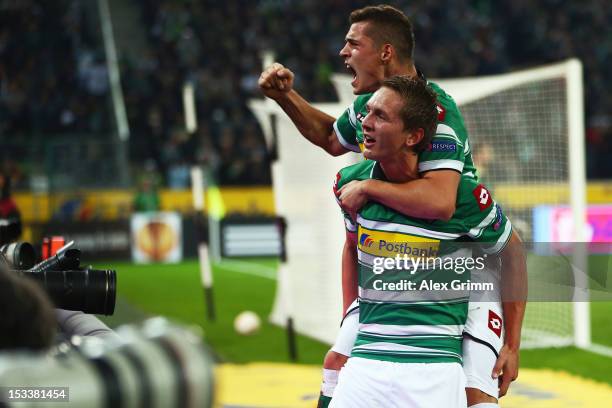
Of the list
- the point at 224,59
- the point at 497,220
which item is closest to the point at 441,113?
the point at 497,220

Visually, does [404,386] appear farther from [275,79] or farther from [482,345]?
[275,79]

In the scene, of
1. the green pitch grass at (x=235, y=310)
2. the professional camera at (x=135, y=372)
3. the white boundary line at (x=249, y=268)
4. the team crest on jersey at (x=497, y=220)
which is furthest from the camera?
the white boundary line at (x=249, y=268)

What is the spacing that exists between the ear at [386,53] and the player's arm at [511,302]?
733 mm

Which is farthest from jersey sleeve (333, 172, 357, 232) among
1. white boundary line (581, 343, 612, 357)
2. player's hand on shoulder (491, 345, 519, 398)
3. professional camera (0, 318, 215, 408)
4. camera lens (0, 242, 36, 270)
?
white boundary line (581, 343, 612, 357)

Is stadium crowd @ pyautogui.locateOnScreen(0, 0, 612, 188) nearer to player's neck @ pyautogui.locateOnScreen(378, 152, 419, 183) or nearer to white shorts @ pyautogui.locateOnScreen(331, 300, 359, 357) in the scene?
white shorts @ pyautogui.locateOnScreen(331, 300, 359, 357)

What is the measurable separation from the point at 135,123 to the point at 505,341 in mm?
20512

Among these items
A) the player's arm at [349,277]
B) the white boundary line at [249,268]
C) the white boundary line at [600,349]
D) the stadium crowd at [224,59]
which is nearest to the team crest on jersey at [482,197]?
the player's arm at [349,277]

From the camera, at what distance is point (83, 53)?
2436 cm

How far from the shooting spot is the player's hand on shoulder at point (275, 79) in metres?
3.51

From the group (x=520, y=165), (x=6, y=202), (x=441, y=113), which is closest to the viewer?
(x=441, y=113)

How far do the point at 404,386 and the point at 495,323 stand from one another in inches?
17.1

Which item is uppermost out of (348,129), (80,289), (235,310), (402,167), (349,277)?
(348,129)

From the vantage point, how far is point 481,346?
3.22 meters

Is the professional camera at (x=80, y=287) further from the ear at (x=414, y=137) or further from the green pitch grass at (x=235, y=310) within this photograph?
the ear at (x=414, y=137)
